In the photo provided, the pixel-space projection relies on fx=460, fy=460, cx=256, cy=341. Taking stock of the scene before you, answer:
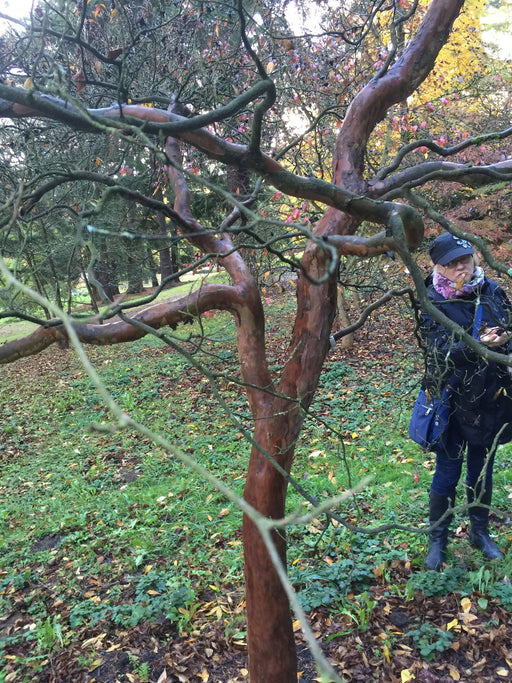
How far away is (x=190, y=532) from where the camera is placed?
4.51m

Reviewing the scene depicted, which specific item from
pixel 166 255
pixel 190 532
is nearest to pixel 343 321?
pixel 190 532

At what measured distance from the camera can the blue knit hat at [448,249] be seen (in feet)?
8.28

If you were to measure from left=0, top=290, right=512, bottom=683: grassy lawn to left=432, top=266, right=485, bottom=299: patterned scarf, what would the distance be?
24.9 inches

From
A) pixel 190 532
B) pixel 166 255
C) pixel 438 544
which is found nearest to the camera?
pixel 438 544

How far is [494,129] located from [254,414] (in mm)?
9375

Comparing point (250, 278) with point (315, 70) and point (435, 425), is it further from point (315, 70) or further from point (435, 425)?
point (315, 70)

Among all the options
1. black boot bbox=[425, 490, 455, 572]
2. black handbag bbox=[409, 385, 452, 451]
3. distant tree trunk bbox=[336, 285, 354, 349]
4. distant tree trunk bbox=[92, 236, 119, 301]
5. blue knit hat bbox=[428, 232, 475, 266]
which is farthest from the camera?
distant tree trunk bbox=[336, 285, 354, 349]

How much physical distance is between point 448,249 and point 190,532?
139 inches

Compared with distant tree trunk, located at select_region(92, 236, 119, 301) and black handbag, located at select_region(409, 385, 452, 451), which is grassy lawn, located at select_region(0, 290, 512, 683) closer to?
black handbag, located at select_region(409, 385, 452, 451)

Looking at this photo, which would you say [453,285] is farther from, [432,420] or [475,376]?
[432,420]

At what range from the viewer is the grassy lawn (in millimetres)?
3195

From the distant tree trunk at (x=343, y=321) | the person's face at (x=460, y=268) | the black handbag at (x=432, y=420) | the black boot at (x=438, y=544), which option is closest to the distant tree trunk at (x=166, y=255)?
the person's face at (x=460, y=268)

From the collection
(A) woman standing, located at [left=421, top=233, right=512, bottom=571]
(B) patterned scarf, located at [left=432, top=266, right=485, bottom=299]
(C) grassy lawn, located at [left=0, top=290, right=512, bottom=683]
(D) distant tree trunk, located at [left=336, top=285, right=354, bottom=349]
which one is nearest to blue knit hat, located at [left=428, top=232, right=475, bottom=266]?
(A) woman standing, located at [left=421, top=233, right=512, bottom=571]

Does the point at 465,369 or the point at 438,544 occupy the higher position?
the point at 465,369
